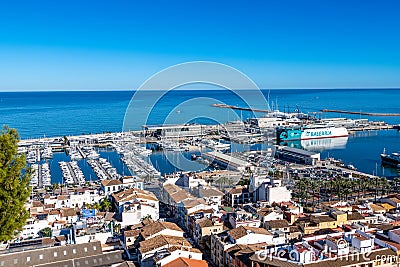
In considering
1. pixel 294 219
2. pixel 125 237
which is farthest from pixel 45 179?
pixel 294 219

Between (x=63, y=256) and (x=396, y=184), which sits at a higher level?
(x=63, y=256)

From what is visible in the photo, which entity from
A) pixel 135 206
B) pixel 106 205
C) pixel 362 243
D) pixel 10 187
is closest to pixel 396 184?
pixel 362 243

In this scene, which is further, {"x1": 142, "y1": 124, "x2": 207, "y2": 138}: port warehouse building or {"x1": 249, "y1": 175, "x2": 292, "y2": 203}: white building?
{"x1": 142, "y1": 124, "x2": 207, "y2": 138}: port warehouse building

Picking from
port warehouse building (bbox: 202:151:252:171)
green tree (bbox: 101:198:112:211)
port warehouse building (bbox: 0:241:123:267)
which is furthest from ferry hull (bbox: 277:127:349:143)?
port warehouse building (bbox: 0:241:123:267)

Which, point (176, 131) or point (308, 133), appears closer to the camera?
point (176, 131)

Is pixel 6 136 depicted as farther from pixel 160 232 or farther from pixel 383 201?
pixel 383 201

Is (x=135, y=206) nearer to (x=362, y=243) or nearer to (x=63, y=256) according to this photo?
(x=63, y=256)

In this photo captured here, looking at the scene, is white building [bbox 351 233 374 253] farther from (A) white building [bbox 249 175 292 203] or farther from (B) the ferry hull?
(B) the ferry hull
